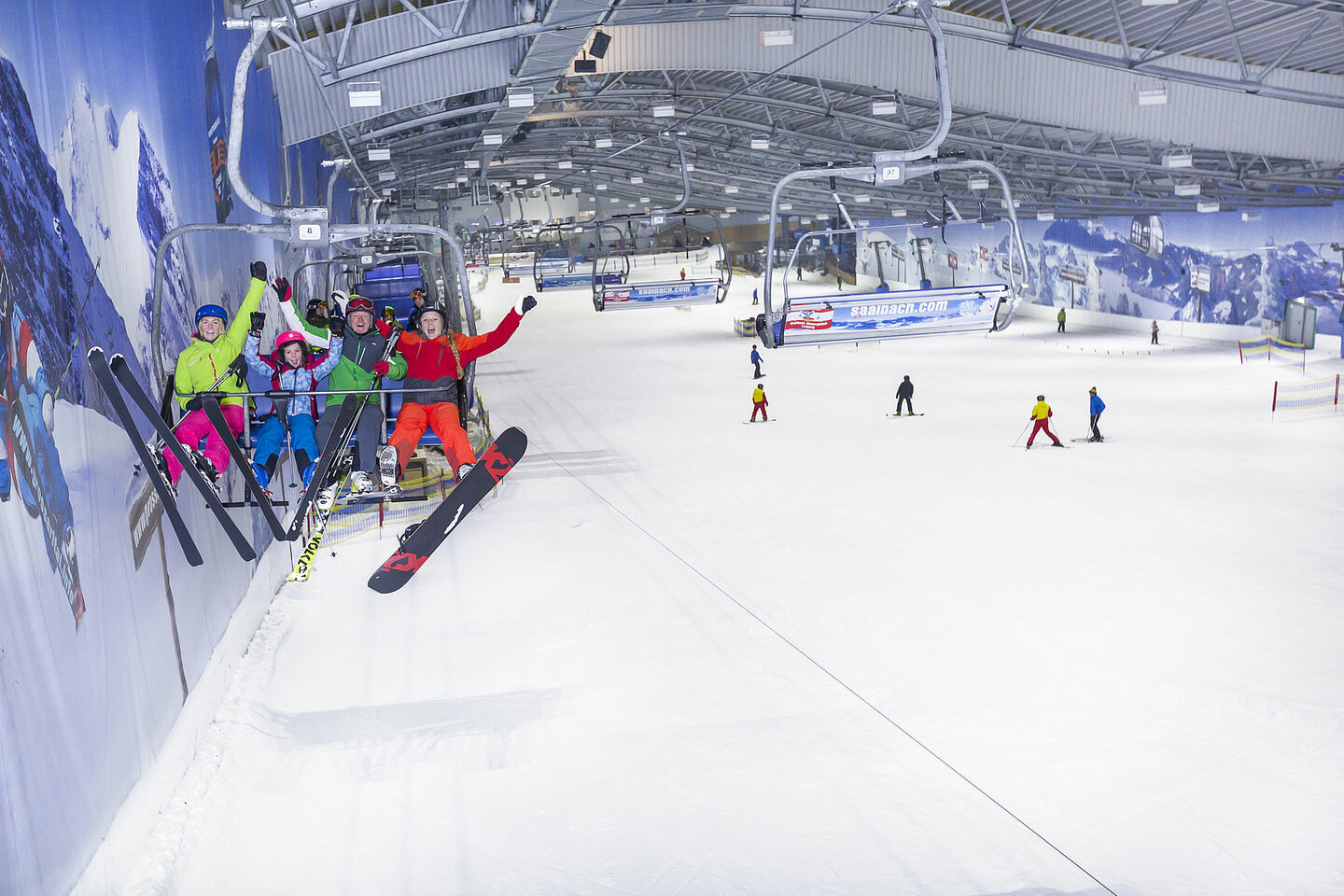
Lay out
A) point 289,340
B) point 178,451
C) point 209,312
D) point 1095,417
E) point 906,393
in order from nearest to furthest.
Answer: point 178,451
point 209,312
point 289,340
point 1095,417
point 906,393

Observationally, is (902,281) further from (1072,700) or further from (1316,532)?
(1072,700)

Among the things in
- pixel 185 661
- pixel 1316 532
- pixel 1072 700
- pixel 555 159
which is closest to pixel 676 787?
pixel 1072 700

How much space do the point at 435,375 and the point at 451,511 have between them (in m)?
1.40

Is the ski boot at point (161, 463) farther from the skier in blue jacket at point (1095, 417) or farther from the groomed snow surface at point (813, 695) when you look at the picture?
the skier in blue jacket at point (1095, 417)

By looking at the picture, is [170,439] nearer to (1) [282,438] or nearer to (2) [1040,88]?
(1) [282,438]

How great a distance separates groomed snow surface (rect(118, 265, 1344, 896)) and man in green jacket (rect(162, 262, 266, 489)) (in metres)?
1.77

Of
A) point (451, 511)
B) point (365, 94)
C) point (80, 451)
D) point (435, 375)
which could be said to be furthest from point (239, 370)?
point (365, 94)

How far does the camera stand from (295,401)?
259 inches

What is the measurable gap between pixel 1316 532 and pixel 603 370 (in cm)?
1621

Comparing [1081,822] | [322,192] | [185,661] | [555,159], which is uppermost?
[555,159]

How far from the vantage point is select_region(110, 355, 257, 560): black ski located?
4672 mm

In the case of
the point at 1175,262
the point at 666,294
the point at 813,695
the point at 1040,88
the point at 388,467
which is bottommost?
the point at 813,695

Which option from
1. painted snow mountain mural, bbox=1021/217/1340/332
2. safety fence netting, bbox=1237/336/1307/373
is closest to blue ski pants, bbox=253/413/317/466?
safety fence netting, bbox=1237/336/1307/373

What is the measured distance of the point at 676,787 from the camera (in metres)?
5.48
